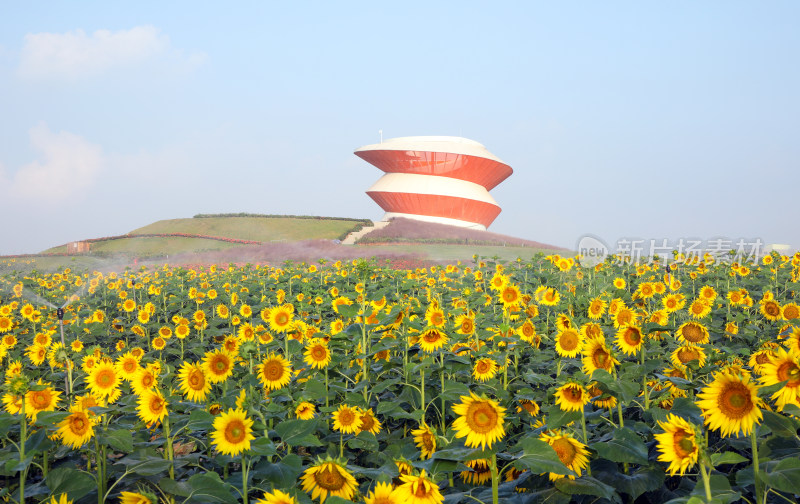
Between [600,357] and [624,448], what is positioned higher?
[600,357]

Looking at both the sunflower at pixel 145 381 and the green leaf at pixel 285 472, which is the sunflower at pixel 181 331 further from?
the green leaf at pixel 285 472

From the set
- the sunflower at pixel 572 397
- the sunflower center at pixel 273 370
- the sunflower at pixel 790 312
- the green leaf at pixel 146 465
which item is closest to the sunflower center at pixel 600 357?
the sunflower at pixel 572 397

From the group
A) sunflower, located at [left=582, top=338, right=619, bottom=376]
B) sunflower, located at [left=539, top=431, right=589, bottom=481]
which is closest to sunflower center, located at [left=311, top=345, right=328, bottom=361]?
sunflower, located at [left=582, top=338, right=619, bottom=376]

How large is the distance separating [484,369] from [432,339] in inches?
24.4

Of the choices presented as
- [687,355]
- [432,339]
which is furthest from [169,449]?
[687,355]

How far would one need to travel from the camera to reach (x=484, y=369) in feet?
13.1

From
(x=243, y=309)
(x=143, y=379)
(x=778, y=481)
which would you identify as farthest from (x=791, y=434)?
(x=243, y=309)

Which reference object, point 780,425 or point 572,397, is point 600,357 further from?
point 780,425

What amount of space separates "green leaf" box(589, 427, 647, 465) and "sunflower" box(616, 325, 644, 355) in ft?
3.05

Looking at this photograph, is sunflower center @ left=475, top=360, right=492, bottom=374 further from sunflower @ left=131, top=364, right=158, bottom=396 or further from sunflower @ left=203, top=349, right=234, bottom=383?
sunflower @ left=131, top=364, right=158, bottom=396

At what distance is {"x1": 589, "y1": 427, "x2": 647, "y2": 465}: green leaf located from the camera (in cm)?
223

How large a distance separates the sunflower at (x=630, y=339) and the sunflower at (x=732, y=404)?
1089 mm

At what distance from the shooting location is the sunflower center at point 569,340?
3836mm

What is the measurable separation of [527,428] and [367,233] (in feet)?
134
